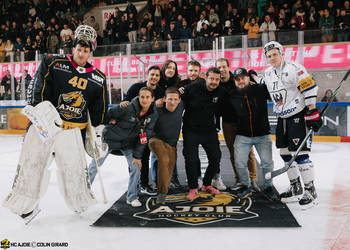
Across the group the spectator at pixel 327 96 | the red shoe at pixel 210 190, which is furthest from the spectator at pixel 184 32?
the red shoe at pixel 210 190

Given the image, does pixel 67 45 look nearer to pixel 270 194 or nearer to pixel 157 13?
pixel 157 13

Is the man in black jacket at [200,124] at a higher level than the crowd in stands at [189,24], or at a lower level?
lower

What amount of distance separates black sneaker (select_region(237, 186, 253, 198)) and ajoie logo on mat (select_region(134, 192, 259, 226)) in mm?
67

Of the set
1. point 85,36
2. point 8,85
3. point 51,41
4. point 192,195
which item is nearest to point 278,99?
point 192,195

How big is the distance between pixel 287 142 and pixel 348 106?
4.42 meters

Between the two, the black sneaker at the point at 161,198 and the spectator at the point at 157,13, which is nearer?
the black sneaker at the point at 161,198

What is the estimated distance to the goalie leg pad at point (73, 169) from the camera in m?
2.78

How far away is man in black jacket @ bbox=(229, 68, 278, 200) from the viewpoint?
140 inches

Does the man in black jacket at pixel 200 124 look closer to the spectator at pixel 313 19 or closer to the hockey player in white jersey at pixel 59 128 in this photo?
the hockey player in white jersey at pixel 59 128

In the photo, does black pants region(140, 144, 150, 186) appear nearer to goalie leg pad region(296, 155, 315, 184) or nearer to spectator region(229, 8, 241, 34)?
goalie leg pad region(296, 155, 315, 184)

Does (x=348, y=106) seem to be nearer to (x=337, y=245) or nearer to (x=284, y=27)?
(x=284, y=27)

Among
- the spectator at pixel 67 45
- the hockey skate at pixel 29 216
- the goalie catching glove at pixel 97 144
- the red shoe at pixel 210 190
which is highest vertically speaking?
the spectator at pixel 67 45

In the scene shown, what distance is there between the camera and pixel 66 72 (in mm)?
2791

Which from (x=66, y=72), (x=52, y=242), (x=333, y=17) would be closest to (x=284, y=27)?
(x=333, y=17)
